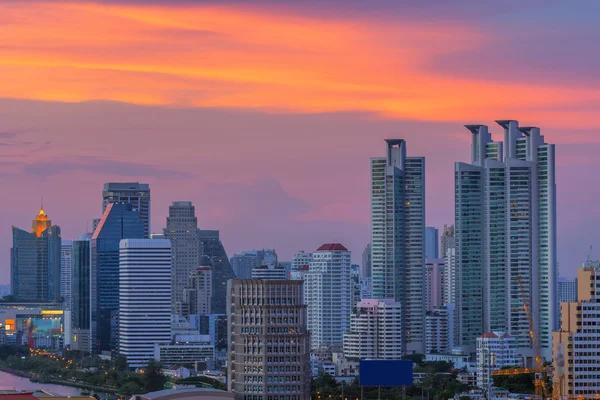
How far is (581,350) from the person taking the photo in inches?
1606

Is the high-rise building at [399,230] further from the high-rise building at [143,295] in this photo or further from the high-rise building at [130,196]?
the high-rise building at [130,196]

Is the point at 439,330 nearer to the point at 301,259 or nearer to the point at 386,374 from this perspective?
the point at 301,259

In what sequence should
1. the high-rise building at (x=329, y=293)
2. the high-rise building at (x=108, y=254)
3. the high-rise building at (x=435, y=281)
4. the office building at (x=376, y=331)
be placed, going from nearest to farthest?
the office building at (x=376, y=331) → the high-rise building at (x=329, y=293) → the high-rise building at (x=435, y=281) → the high-rise building at (x=108, y=254)

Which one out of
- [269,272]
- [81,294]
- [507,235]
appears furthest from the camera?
[81,294]

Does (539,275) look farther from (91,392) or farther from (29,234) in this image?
(29,234)

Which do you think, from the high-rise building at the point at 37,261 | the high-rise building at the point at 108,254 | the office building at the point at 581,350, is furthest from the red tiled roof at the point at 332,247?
the high-rise building at the point at 37,261

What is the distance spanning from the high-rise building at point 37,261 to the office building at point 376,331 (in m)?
56.2

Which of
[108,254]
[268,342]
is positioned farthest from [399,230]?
[268,342]

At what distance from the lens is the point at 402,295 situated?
70.4m

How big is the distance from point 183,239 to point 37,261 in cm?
2268

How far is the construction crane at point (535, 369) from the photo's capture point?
46219 mm

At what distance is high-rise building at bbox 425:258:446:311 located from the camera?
276ft

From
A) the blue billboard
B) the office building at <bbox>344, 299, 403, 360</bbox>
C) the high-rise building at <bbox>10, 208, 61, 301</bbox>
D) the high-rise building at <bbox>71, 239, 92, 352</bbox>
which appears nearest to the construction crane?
the blue billboard

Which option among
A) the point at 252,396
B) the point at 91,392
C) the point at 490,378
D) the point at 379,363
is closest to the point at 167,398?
the point at 252,396
